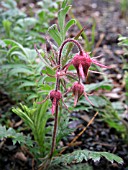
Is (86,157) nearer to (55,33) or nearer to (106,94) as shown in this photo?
(55,33)

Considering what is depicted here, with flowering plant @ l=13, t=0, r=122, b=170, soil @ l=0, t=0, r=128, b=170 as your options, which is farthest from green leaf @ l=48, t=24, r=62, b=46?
soil @ l=0, t=0, r=128, b=170

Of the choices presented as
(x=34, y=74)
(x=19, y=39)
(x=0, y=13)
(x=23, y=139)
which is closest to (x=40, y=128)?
(x=23, y=139)

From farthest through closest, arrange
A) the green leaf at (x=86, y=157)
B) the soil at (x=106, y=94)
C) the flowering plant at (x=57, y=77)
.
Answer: the soil at (x=106, y=94), the green leaf at (x=86, y=157), the flowering plant at (x=57, y=77)

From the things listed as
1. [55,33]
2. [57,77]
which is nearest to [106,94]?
[55,33]

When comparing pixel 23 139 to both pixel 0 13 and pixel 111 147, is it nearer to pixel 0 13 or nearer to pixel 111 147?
pixel 111 147

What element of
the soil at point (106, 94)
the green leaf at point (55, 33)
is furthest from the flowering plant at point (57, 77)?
the soil at point (106, 94)

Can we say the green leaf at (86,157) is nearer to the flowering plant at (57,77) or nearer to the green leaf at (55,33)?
the flowering plant at (57,77)

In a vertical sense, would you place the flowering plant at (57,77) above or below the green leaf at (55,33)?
below

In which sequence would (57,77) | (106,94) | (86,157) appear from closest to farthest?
1. (57,77)
2. (86,157)
3. (106,94)

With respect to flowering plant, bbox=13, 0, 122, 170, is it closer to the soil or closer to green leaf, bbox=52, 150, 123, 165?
green leaf, bbox=52, 150, 123, 165
